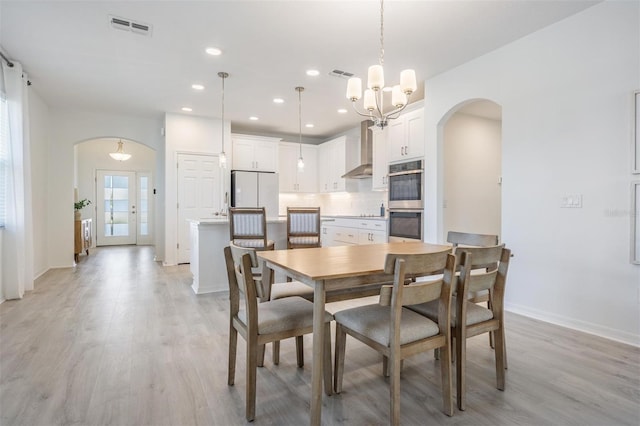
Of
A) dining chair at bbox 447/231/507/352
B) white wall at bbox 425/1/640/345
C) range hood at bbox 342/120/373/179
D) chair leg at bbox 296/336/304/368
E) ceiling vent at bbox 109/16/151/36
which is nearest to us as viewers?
chair leg at bbox 296/336/304/368

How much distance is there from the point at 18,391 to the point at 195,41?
10.3 ft

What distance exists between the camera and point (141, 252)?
7.85m

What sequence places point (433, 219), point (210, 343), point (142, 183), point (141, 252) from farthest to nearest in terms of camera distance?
1. point (142, 183)
2. point (141, 252)
3. point (433, 219)
4. point (210, 343)

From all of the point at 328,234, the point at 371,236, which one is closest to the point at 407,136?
the point at 371,236

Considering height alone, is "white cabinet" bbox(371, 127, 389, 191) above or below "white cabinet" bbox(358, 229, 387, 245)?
above

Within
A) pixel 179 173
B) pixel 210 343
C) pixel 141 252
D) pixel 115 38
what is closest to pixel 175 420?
pixel 210 343

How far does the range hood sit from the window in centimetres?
487

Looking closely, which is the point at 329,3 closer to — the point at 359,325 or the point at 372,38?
the point at 372,38

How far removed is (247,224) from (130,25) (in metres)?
2.19

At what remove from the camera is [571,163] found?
9.52 feet

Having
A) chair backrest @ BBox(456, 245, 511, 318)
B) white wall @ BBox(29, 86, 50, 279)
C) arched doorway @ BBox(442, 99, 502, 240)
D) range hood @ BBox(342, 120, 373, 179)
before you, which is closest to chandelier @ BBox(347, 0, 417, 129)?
chair backrest @ BBox(456, 245, 511, 318)

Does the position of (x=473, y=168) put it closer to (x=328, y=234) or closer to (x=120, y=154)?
(x=328, y=234)

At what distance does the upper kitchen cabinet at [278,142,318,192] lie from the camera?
734cm

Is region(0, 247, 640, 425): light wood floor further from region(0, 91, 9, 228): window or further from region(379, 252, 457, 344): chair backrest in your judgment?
region(0, 91, 9, 228): window
